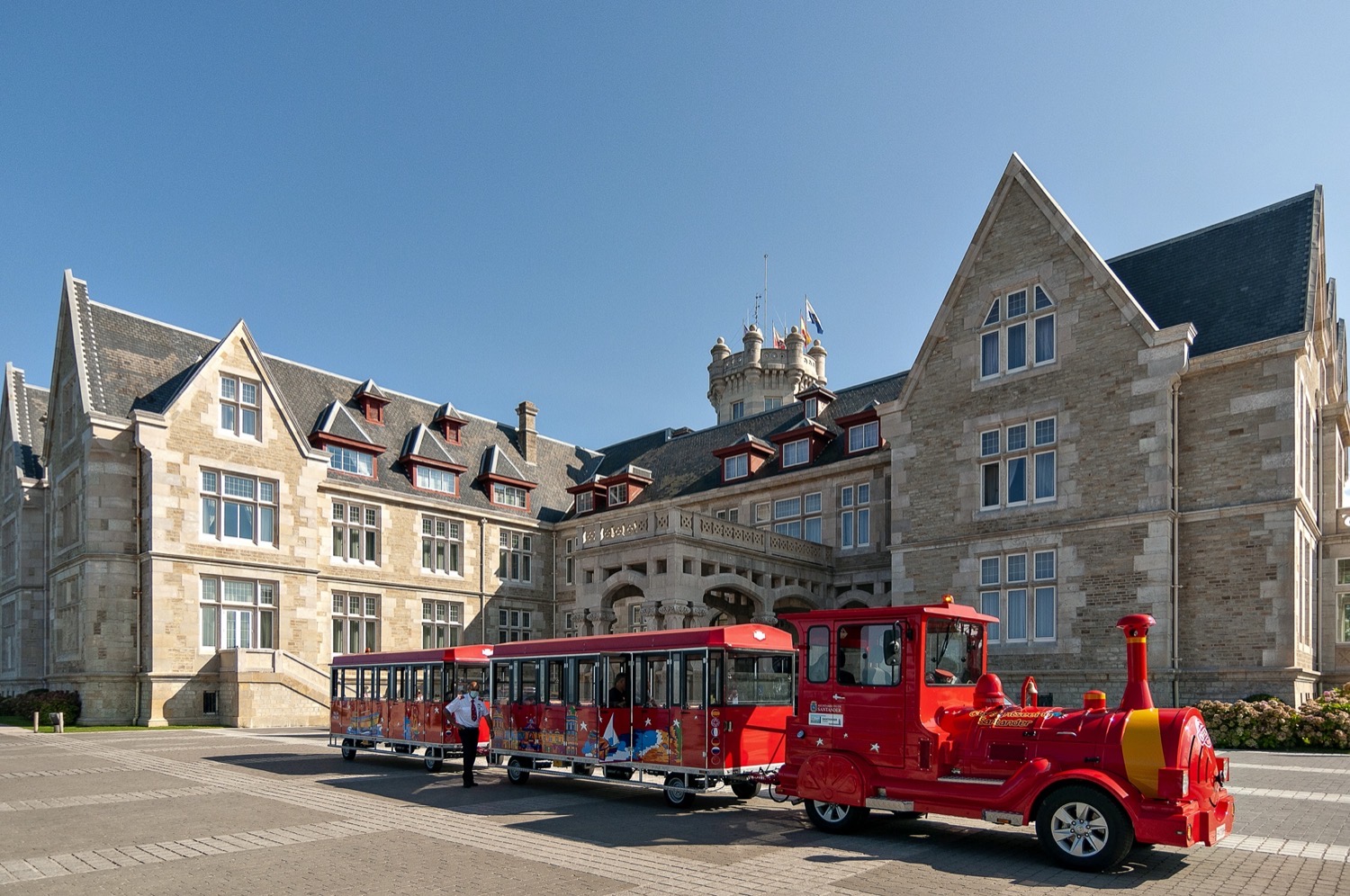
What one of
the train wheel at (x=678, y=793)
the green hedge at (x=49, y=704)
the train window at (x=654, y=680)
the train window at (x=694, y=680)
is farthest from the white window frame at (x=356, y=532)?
the train wheel at (x=678, y=793)

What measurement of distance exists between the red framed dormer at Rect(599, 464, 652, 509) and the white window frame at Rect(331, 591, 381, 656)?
33.0 feet

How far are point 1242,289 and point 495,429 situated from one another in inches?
1169

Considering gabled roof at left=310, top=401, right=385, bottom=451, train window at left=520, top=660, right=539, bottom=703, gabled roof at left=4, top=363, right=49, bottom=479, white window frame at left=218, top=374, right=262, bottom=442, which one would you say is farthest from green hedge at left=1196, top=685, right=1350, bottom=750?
gabled roof at left=4, top=363, right=49, bottom=479

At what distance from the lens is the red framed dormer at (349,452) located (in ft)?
114

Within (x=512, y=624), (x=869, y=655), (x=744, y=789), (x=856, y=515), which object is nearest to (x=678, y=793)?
(x=744, y=789)

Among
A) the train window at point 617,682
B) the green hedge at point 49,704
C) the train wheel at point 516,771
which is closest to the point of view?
the train window at point 617,682

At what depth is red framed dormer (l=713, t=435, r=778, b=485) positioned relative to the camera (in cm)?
3362

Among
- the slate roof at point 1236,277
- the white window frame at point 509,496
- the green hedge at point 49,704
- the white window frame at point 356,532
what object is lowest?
the green hedge at point 49,704

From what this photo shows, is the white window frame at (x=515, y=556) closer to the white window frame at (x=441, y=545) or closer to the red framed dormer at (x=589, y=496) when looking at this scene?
the white window frame at (x=441, y=545)

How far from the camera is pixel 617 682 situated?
1521cm

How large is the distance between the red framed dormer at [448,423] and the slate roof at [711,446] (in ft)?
25.5

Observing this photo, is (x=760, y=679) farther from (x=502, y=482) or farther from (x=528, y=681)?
(x=502, y=482)

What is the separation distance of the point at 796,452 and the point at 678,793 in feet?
65.3

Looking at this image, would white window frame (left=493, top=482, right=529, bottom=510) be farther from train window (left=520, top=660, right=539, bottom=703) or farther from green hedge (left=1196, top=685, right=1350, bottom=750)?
green hedge (left=1196, top=685, right=1350, bottom=750)
